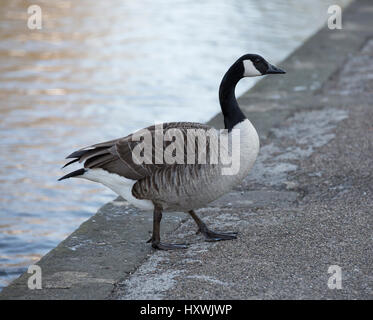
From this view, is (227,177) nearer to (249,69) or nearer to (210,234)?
(210,234)

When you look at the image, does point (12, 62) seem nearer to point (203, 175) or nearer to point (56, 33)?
point (56, 33)

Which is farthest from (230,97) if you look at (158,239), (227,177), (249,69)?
(158,239)

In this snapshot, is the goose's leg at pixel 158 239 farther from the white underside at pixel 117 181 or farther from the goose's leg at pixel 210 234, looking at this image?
the goose's leg at pixel 210 234

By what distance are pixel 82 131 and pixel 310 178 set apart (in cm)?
349

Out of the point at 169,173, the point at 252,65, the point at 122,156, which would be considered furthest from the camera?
the point at 252,65

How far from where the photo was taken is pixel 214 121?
7.80 m

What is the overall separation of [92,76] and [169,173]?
6287 millimetres

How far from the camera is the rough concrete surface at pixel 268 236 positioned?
4227 millimetres

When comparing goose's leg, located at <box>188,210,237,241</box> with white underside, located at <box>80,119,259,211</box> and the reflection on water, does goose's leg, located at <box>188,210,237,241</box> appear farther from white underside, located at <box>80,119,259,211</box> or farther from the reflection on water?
the reflection on water

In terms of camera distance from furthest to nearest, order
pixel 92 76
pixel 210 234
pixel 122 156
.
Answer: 1. pixel 92 76
2. pixel 210 234
3. pixel 122 156

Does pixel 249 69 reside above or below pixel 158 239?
above

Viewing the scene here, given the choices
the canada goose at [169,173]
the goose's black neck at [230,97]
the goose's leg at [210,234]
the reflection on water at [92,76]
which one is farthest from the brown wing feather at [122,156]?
the reflection on water at [92,76]

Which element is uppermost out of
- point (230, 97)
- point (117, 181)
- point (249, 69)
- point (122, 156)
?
point (249, 69)

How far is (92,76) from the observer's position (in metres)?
10.7
